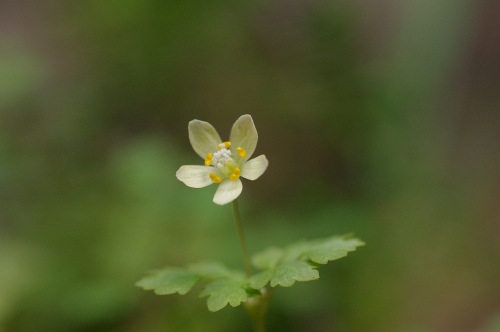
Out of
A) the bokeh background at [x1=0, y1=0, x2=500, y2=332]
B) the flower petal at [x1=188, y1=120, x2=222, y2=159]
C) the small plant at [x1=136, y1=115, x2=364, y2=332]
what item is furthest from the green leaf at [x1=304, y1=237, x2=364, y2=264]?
the bokeh background at [x1=0, y1=0, x2=500, y2=332]

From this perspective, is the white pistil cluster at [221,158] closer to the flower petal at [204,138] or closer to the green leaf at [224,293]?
the flower petal at [204,138]

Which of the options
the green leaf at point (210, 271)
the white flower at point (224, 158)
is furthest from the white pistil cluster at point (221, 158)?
the green leaf at point (210, 271)

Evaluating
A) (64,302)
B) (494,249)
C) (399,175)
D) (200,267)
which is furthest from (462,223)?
(64,302)

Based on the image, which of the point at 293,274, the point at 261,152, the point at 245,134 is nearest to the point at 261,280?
the point at 293,274

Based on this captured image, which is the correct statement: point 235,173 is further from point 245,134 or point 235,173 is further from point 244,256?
point 244,256

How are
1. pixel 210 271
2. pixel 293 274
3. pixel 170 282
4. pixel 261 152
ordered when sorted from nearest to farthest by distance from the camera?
pixel 293 274
pixel 170 282
pixel 210 271
pixel 261 152

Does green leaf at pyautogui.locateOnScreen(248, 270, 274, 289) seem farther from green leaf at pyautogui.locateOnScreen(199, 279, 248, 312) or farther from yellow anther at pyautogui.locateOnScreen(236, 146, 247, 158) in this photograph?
yellow anther at pyautogui.locateOnScreen(236, 146, 247, 158)
